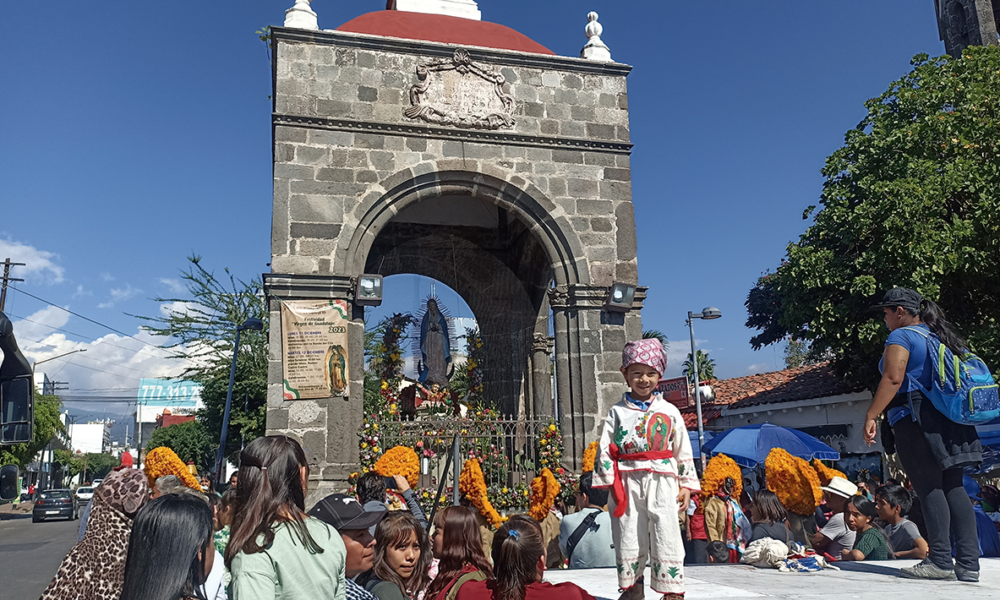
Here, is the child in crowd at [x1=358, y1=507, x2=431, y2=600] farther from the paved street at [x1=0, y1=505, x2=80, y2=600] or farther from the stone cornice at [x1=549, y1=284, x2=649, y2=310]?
the stone cornice at [x1=549, y1=284, x2=649, y2=310]

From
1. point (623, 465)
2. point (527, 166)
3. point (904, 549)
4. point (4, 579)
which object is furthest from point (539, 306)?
point (4, 579)

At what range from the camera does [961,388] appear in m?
4.19

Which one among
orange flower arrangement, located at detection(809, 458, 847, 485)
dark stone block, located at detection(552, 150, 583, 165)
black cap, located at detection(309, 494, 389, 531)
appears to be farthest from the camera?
dark stone block, located at detection(552, 150, 583, 165)

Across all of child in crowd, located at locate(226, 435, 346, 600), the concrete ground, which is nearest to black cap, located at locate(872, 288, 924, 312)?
the concrete ground

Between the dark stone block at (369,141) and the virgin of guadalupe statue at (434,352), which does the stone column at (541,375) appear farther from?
the dark stone block at (369,141)

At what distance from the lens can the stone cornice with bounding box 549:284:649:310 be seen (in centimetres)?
989

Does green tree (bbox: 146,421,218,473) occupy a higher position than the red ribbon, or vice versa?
the red ribbon

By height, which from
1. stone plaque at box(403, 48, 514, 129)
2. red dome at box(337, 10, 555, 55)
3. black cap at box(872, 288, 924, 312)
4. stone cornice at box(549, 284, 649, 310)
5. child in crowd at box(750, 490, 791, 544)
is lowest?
child in crowd at box(750, 490, 791, 544)

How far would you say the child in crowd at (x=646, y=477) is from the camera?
12.8 feet

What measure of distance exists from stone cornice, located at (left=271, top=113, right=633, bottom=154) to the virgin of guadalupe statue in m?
3.82

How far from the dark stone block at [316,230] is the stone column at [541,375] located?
4.61m

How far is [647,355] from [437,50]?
713 centimetres

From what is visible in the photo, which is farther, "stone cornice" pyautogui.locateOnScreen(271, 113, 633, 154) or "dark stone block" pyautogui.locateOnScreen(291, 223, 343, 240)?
"stone cornice" pyautogui.locateOnScreen(271, 113, 633, 154)

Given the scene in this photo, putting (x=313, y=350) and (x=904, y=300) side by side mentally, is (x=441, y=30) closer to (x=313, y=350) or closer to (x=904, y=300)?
(x=313, y=350)
